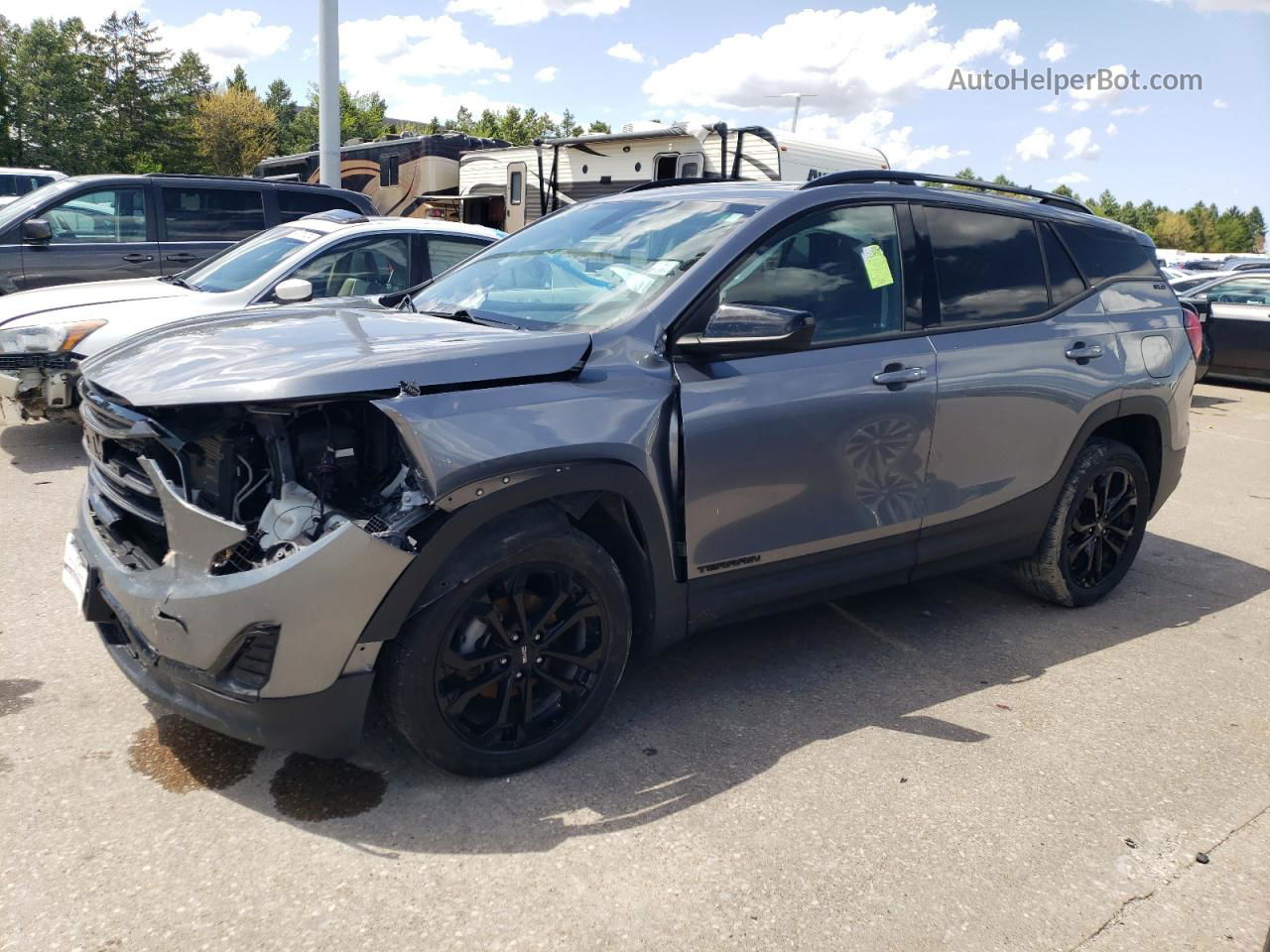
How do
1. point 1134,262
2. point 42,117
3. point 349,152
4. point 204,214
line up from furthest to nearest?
point 42,117 → point 349,152 → point 204,214 → point 1134,262

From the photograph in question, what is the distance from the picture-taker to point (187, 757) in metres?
3.07

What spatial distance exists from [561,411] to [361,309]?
124 centimetres

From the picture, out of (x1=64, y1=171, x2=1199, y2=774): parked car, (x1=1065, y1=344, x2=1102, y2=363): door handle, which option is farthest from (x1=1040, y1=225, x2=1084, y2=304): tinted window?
(x1=1065, y1=344, x2=1102, y2=363): door handle

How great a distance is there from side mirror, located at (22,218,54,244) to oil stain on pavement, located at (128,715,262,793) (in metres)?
6.76

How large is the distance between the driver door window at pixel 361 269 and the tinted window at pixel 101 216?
3.19 m

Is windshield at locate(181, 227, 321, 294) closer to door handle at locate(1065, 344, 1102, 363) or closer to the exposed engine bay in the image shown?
the exposed engine bay

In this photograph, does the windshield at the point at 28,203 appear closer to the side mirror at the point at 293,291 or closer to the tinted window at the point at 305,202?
the tinted window at the point at 305,202

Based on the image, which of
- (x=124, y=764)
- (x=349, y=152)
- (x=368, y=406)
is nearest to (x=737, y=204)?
(x=368, y=406)

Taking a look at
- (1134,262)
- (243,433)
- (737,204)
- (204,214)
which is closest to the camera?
(243,433)

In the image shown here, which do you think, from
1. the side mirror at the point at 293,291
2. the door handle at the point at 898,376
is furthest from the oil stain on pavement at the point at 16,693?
the door handle at the point at 898,376

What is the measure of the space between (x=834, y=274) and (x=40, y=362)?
5.02 metres

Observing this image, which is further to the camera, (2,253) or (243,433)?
(2,253)

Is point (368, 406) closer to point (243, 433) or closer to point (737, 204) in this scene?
point (243, 433)

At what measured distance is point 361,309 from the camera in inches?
148
